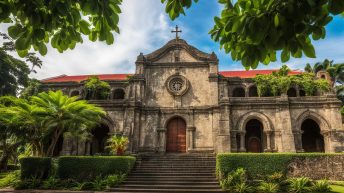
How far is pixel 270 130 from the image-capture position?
2286cm

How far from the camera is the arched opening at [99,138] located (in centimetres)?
2664

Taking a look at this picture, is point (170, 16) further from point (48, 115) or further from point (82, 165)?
point (48, 115)

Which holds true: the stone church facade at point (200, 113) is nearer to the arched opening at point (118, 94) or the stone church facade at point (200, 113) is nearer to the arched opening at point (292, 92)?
the arched opening at point (292, 92)

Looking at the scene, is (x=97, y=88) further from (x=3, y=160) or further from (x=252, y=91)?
(x=252, y=91)

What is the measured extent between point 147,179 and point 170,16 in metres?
14.8

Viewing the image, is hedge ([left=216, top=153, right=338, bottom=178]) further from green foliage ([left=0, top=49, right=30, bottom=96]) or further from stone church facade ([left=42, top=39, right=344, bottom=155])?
green foliage ([left=0, top=49, right=30, bottom=96])

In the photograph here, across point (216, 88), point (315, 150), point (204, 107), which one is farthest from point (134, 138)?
point (315, 150)

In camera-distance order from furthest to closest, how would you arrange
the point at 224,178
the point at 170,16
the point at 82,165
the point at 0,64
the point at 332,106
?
1. the point at 0,64
2. the point at 332,106
3. the point at 82,165
4. the point at 224,178
5. the point at 170,16

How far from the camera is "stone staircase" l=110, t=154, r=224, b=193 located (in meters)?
15.5

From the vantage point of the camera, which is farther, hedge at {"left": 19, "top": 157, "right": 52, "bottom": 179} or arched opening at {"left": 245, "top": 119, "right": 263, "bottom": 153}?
arched opening at {"left": 245, "top": 119, "right": 263, "bottom": 153}

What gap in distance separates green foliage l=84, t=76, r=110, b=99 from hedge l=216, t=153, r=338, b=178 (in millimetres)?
14261

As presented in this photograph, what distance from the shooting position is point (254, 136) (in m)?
25.3

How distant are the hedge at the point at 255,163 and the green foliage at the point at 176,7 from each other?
14.1 meters

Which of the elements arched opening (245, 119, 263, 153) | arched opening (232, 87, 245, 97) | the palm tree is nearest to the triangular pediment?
arched opening (232, 87, 245, 97)
